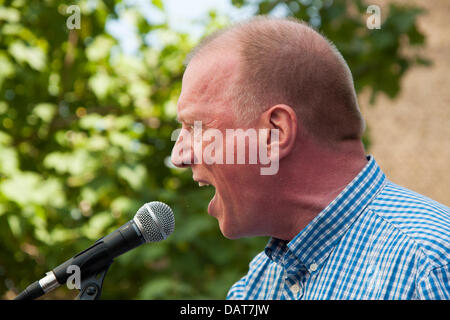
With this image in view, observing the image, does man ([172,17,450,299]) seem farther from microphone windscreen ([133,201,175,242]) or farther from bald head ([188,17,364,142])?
microphone windscreen ([133,201,175,242])

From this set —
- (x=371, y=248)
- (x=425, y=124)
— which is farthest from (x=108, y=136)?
(x=425, y=124)

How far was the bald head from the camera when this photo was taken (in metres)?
1.17

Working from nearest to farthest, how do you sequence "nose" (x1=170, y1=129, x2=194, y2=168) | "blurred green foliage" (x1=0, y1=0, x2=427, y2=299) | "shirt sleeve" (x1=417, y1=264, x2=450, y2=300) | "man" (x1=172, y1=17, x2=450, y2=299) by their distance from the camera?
"shirt sleeve" (x1=417, y1=264, x2=450, y2=300) → "man" (x1=172, y1=17, x2=450, y2=299) → "nose" (x1=170, y1=129, x2=194, y2=168) → "blurred green foliage" (x1=0, y1=0, x2=427, y2=299)

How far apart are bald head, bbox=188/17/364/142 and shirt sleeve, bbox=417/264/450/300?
39cm

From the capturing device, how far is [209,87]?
1217 millimetres

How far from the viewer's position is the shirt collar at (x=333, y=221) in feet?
3.73

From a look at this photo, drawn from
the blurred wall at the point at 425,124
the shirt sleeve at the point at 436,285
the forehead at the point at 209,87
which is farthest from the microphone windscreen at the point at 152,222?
the blurred wall at the point at 425,124

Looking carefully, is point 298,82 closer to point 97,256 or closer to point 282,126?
point 282,126

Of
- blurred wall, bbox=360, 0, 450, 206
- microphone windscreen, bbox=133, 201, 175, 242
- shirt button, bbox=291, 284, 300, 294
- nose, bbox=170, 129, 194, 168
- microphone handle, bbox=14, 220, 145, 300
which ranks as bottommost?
blurred wall, bbox=360, 0, 450, 206

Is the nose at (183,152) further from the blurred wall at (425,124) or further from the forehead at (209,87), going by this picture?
the blurred wall at (425,124)

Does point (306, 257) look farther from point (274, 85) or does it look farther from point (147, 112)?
point (147, 112)

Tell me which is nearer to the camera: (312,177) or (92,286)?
(92,286)

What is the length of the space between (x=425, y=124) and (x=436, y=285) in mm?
4874

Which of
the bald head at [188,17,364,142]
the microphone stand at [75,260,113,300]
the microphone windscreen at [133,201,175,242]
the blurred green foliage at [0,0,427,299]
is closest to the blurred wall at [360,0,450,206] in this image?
the blurred green foliage at [0,0,427,299]
